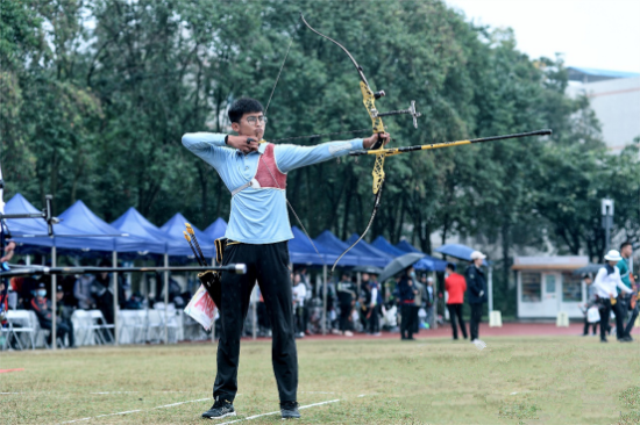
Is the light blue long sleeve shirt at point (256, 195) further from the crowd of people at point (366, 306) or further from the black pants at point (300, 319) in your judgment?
the black pants at point (300, 319)

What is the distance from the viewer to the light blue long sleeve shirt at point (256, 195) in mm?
7312

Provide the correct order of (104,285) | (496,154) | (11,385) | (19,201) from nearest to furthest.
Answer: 1. (11,385)
2. (19,201)
3. (104,285)
4. (496,154)

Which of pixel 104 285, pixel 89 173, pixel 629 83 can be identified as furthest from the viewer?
pixel 629 83

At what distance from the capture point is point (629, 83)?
69000 mm

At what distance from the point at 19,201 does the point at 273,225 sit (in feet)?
48.4

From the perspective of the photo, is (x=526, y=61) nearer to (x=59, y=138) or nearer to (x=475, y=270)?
(x=59, y=138)

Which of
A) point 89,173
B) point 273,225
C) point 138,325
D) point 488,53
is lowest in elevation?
point 138,325

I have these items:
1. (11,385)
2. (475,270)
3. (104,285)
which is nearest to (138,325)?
(104,285)

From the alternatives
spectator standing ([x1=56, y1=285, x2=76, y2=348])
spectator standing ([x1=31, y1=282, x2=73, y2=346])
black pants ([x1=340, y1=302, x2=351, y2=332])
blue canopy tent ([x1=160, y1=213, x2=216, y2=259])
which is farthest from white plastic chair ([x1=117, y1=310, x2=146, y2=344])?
black pants ([x1=340, y1=302, x2=351, y2=332])

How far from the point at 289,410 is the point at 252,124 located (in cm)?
222

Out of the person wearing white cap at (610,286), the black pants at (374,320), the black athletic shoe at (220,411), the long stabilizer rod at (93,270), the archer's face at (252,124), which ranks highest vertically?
the archer's face at (252,124)

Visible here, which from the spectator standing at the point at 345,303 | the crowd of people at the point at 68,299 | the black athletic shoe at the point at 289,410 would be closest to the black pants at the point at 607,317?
the crowd of people at the point at 68,299

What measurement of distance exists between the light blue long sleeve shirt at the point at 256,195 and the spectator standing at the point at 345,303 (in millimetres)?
26317

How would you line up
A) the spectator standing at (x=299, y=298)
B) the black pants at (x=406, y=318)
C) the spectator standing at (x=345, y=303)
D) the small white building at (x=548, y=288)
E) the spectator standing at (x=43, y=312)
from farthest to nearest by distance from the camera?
1. the small white building at (x=548, y=288)
2. the spectator standing at (x=345, y=303)
3. the spectator standing at (x=299, y=298)
4. the black pants at (x=406, y=318)
5. the spectator standing at (x=43, y=312)
